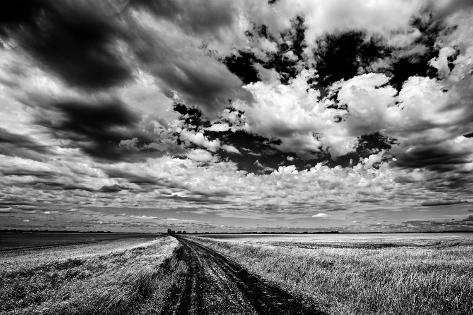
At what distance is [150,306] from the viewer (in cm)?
1074

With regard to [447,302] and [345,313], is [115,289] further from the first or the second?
[447,302]

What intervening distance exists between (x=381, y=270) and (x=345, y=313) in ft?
30.9

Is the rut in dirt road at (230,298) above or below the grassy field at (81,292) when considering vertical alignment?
above

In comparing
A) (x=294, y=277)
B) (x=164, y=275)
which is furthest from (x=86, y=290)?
(x=294, y=277)

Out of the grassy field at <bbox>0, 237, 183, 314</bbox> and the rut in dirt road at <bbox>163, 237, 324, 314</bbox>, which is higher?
the rut in dirt road at <bbox>163, 237, 324, 314</bbox>

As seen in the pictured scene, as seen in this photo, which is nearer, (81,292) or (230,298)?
(230,298)

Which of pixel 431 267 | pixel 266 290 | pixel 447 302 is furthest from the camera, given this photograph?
pixel 431 267

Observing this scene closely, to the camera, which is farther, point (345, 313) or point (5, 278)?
point (5, 278)

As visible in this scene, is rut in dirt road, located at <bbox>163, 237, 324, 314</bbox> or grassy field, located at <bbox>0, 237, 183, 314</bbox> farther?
grassy field, located at <bbox>0, 237, 183, 314</bbox>

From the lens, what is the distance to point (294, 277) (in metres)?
17.0

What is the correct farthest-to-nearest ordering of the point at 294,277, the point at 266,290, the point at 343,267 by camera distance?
the point at 343,267
the point at 294,277
the point at 266,290

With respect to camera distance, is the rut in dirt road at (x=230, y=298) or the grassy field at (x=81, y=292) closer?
the rut in dirt road at (x=230, y=298)

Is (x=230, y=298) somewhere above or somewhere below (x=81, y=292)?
above

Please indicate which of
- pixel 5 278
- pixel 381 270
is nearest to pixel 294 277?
pixel 381 270
